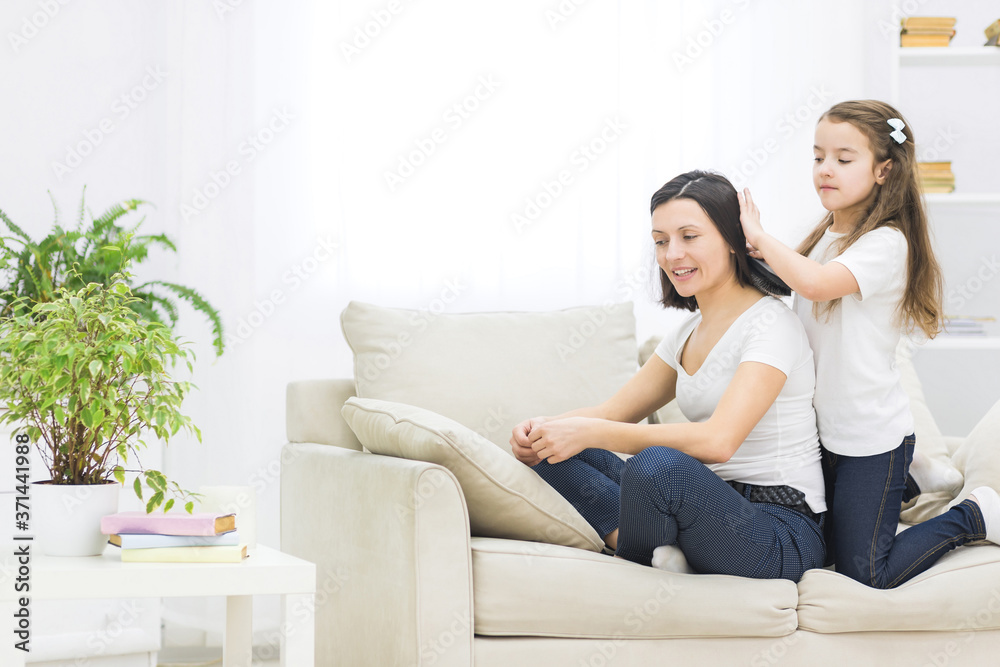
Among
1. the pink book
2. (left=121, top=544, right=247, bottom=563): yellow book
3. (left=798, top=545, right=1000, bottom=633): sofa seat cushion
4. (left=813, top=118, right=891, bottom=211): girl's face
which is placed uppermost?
(left=813, top=118, right=891, bottom=211): girl's face

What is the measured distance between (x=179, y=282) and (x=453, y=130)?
3.03 feet

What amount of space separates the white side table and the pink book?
46 millimetres

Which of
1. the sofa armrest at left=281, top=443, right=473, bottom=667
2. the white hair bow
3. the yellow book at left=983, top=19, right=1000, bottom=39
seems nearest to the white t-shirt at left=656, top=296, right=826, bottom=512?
the white hair bow

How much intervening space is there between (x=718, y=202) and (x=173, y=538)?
3.56 ft

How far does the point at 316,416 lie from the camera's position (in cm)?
197

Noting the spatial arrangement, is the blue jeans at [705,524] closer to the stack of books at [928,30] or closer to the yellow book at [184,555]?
the yellow book at [184,555]

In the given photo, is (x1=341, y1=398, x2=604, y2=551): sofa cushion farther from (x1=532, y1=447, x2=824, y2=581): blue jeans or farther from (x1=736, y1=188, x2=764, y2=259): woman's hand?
(x1=736, y1=188, x2=764, y2=259): woman's hand

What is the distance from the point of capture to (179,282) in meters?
2.48

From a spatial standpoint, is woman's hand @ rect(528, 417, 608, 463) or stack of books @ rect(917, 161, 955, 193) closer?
woman's hand @ rect(528, 417, 608, 463)

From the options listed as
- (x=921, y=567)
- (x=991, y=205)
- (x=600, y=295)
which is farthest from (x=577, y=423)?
(x=991, y=205)

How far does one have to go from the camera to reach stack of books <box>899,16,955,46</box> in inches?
110

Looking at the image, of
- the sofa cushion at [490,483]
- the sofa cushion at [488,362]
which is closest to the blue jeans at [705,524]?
the sofa cushion at [490,483]

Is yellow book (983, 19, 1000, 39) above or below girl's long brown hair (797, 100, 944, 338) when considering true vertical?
above

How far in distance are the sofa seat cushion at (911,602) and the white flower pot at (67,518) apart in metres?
1.14
